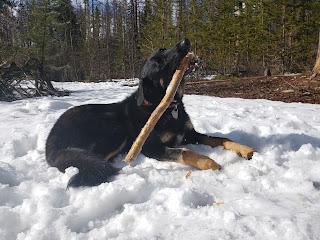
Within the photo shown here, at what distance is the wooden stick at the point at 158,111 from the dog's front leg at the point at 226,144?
81 centimetres

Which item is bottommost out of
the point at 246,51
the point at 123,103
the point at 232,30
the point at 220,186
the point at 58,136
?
the point at 220,186

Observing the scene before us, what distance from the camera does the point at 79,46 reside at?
85.8ft

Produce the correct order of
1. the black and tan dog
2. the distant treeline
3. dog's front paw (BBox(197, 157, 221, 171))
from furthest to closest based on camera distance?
1. the distant treeline
2. the black and tan dog
3. dog's front paw (BBox(197, 157, 221, 171))

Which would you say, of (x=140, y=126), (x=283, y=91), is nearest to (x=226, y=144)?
(x=140, y=126)

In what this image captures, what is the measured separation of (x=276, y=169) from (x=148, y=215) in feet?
4.38

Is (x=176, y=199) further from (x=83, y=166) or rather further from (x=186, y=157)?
(x=83, y=166)

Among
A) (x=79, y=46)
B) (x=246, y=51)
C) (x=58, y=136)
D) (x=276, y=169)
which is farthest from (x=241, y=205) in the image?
(x=79, y=46)

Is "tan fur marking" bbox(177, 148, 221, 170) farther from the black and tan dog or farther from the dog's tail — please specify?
the dog's tail

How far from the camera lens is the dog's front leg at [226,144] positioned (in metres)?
2.51

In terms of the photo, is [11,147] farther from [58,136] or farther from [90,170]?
[90,170]

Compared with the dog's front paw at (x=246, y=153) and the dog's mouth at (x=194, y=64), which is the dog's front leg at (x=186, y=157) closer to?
the dog's front paw at (x=246, y=153)

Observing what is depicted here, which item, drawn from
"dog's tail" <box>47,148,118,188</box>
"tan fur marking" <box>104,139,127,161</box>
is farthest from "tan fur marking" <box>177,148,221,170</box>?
"tan fur marking" <box>104,139,127,161</box>

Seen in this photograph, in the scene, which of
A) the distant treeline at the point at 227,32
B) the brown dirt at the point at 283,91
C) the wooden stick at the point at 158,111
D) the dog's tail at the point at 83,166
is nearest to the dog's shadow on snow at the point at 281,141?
the wooden stick at the point at 158,111

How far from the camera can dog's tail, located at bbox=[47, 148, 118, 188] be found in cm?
197
